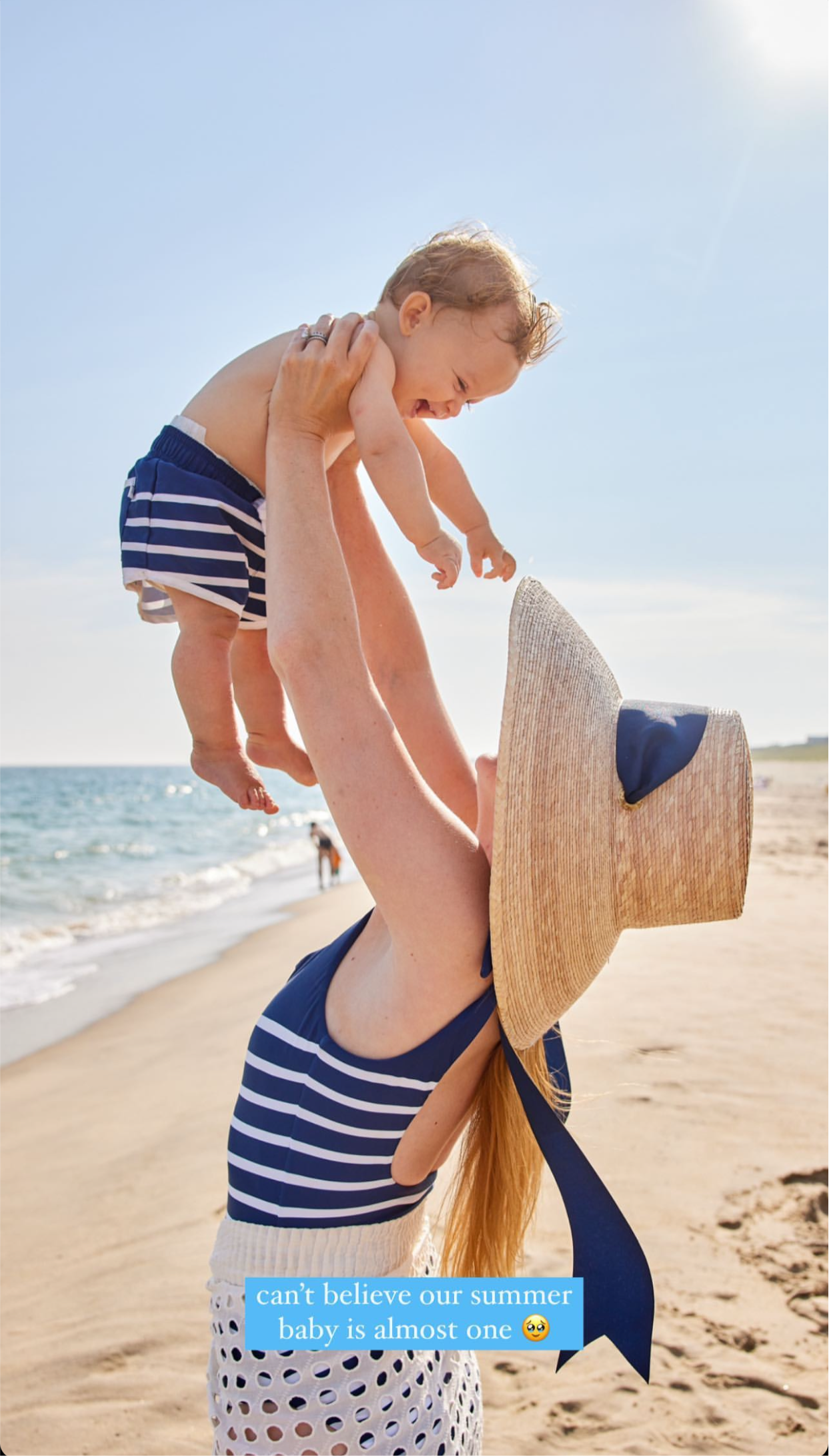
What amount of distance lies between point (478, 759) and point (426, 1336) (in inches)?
27.8

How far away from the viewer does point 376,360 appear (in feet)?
5.40

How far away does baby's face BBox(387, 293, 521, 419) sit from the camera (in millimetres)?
1827

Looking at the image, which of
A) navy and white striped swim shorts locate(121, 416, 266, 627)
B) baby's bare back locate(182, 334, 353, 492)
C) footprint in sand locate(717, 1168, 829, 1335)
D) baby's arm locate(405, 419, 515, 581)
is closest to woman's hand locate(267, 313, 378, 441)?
baby's bare back locate(182, 334, 353, 492)

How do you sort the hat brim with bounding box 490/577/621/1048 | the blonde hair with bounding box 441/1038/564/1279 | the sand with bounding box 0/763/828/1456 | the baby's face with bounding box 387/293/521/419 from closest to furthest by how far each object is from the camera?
the hat brim with bounding box 490/577/621/1048
the blonde hair with bounding box 441/1038/564/1279
the baby's face with bounding box 387/293/521/419
the sand with bounding box 0/763/828/1456

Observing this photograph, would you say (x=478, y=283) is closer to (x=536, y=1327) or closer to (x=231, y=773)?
(x=231, y=773)

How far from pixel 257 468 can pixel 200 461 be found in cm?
10

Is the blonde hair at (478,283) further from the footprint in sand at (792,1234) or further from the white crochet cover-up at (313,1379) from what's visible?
the footprint in sand at (792,1234)

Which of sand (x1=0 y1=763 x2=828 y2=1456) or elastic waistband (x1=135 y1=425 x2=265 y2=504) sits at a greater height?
elastic waistband (x1=135 y1=425 x2=265 y2=504)

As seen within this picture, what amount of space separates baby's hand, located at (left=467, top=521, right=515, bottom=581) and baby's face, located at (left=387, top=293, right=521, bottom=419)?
26 cm

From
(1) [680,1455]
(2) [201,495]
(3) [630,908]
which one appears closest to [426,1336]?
(3) [630,908]

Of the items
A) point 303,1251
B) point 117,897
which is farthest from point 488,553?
point 117,897

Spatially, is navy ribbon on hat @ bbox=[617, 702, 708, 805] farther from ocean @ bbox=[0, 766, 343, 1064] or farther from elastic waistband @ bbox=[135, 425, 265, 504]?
ocean @ bbox=[0, 766, 343, 1064]

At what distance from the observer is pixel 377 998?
1.20m

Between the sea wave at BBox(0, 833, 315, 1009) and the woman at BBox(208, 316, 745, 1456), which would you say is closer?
the woman at BBox(208, 316, 745, 1456)
